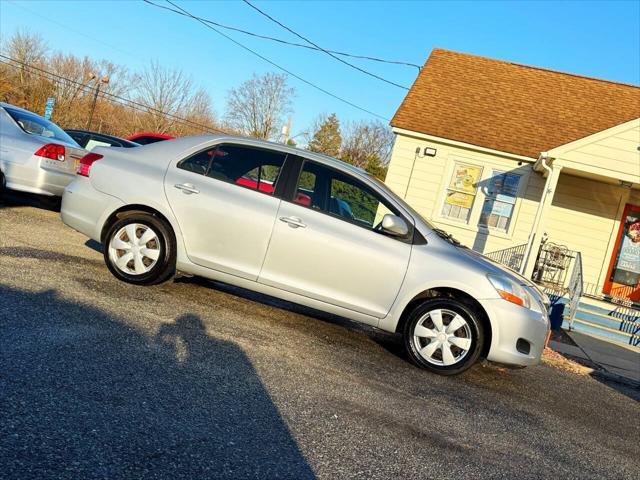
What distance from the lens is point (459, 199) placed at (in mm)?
14266

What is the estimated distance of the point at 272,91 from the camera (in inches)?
2119

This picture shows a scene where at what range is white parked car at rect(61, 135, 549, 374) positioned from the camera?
5.27 metres

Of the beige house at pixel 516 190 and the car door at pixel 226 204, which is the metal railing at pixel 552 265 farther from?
the car door at pixel 226 204

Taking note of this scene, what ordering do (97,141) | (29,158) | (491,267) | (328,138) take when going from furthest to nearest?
(328,138), (97,141), (29,158), (491,267)

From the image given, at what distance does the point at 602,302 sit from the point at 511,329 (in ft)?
27.4

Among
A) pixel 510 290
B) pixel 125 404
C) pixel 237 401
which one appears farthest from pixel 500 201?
pixel 125 404

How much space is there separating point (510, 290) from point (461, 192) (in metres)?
9.27

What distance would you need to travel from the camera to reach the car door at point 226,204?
5.51 metres

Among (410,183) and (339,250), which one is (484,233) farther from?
(339,250)

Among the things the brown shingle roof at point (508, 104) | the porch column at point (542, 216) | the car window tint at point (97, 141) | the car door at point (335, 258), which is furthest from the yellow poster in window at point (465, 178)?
the car door at point (335, 258)

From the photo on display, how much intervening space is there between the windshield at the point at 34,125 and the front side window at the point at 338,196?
505 cm

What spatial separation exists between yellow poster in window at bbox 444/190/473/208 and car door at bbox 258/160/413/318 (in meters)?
9.21

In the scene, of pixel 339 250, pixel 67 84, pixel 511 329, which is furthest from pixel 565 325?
pixel 67 84

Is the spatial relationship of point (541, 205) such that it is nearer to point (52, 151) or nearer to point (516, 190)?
point (516, 190)
